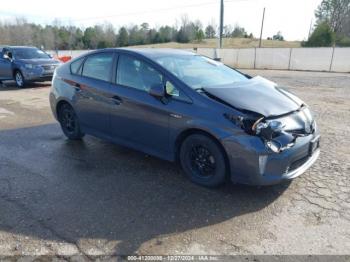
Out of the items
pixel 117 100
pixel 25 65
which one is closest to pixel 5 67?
pixel 25 65

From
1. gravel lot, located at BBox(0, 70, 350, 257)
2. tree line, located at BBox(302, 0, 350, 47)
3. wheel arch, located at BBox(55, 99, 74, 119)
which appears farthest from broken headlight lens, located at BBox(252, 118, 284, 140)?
tree line, located at BBox(302, 0, 350, 47)

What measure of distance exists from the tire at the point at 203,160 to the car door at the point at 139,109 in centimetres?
30

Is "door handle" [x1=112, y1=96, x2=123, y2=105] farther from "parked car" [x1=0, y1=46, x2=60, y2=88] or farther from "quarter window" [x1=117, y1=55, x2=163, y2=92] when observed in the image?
"parked car" [x1=0, y1=46, x2=60, y2=88]

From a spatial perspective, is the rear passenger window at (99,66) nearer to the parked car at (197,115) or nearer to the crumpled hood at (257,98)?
the parked car at (197,115)

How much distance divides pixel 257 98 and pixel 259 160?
0.82 m

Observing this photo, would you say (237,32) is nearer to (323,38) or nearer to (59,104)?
(323,38)

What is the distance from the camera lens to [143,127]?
4141 millimetres

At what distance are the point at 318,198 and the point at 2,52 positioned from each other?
14404 mm

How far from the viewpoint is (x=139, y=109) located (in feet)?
13.4

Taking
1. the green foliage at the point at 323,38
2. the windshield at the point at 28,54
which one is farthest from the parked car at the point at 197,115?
the green foliage at the point at 323,38

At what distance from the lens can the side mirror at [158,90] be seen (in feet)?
12.4

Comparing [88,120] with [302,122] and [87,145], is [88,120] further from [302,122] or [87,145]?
[302,122]

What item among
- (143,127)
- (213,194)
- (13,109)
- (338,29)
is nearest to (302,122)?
Result: (213,194)

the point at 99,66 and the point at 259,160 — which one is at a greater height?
the point at 99,66
